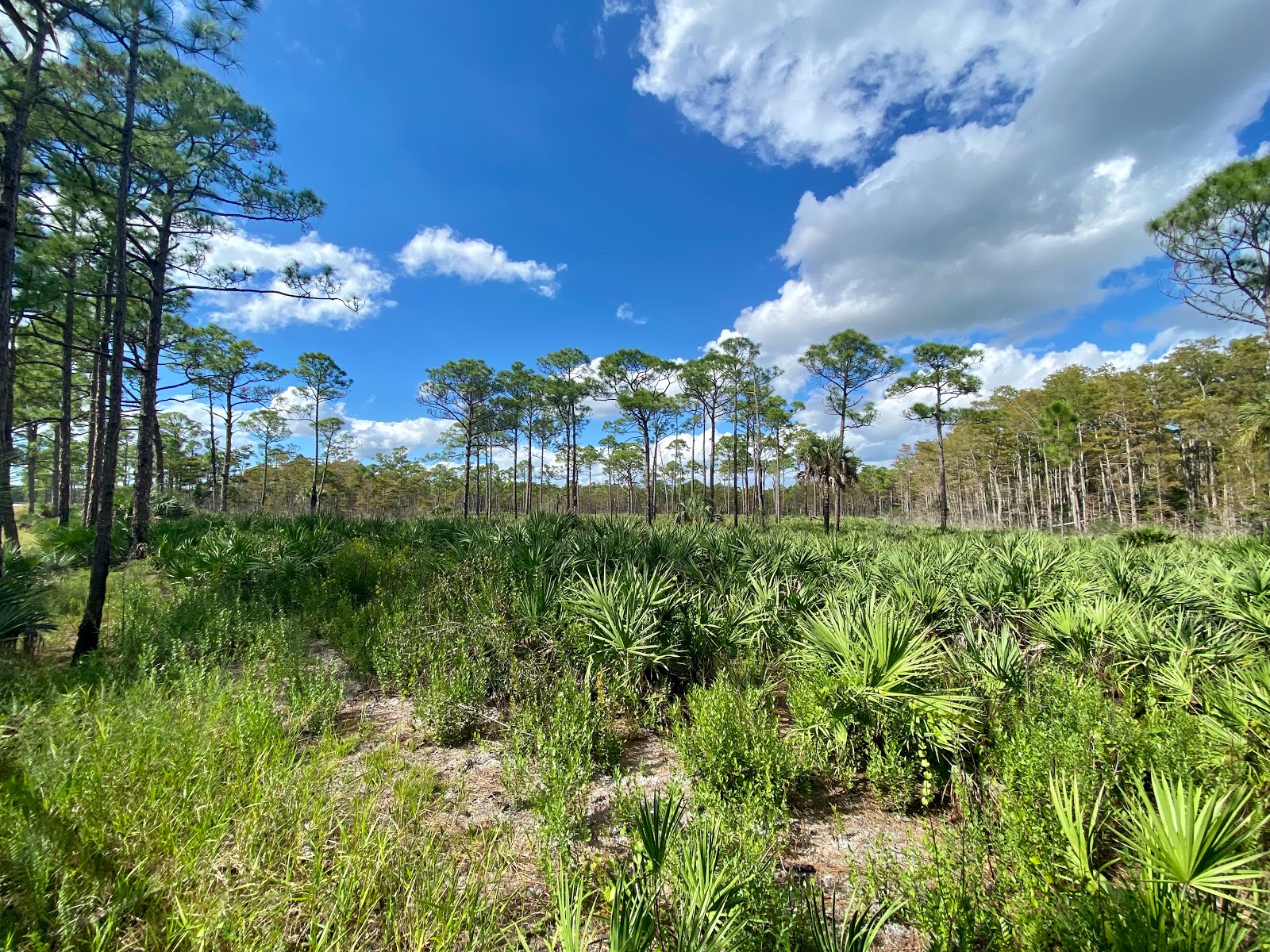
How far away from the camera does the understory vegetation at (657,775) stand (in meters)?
1.83

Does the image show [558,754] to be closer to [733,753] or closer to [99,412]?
[733,753]

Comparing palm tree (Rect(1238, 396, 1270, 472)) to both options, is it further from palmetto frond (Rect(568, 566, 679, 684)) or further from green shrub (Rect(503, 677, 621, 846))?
green shrub (Rect(503, 677, 621, 846))

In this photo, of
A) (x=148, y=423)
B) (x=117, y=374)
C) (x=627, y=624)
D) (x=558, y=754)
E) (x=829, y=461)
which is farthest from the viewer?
(x=829, y=461)

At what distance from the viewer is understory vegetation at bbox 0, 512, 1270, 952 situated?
183cm

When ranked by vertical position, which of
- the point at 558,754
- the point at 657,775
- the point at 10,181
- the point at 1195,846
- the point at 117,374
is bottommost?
the point at 657,775

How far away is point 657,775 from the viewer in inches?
134

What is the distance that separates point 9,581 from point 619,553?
709cm

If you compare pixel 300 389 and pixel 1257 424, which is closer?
pixel 1257 424

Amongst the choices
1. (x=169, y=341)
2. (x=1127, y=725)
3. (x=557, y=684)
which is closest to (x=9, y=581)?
(x=557, y=684)

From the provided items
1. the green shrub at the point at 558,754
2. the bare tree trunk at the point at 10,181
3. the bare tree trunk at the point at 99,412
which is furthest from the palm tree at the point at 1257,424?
the bare tree trunk at the point at 99,412

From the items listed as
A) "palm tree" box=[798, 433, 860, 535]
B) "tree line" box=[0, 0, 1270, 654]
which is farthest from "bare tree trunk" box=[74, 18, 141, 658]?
"palm tree" box=[798, 433, 860, 535]

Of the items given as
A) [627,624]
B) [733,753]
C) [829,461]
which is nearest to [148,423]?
[627,624]

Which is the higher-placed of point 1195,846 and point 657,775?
point 1195,846

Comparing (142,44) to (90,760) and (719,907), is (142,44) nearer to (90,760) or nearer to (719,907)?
(90,760)
